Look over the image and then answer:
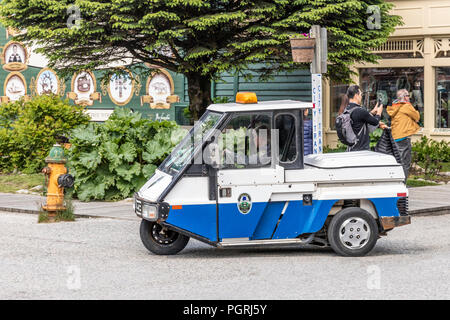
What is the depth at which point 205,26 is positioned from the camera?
609 inches

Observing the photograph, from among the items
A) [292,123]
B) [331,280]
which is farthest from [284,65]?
[331,280]

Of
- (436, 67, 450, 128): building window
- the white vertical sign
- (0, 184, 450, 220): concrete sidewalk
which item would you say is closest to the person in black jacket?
the white vertical sign

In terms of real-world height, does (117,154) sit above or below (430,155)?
above

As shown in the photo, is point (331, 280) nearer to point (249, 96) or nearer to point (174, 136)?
point (249, 96)

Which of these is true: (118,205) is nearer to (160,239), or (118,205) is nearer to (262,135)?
(160,239)

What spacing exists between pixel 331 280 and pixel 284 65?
884 centimetres

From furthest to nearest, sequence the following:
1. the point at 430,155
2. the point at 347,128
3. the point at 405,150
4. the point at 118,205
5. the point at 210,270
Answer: the point at 430,155
the point at 118,205
the point at 405,150
the point at 347,128
the point at 210,270

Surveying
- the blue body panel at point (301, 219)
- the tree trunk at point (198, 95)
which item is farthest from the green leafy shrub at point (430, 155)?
the blue body panel at point (301, 219)

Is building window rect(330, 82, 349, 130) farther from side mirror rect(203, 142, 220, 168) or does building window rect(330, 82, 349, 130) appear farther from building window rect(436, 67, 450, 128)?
side mirror rect(203, 142, 220, 168)

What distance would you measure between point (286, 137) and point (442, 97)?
10.8 m

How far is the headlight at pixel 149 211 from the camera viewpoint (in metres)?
8.81

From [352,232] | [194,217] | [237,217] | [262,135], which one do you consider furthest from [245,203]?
[352,232]

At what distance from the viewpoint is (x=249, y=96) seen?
29.7ft

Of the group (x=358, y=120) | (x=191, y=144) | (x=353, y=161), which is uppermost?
(x=358, y=120)
